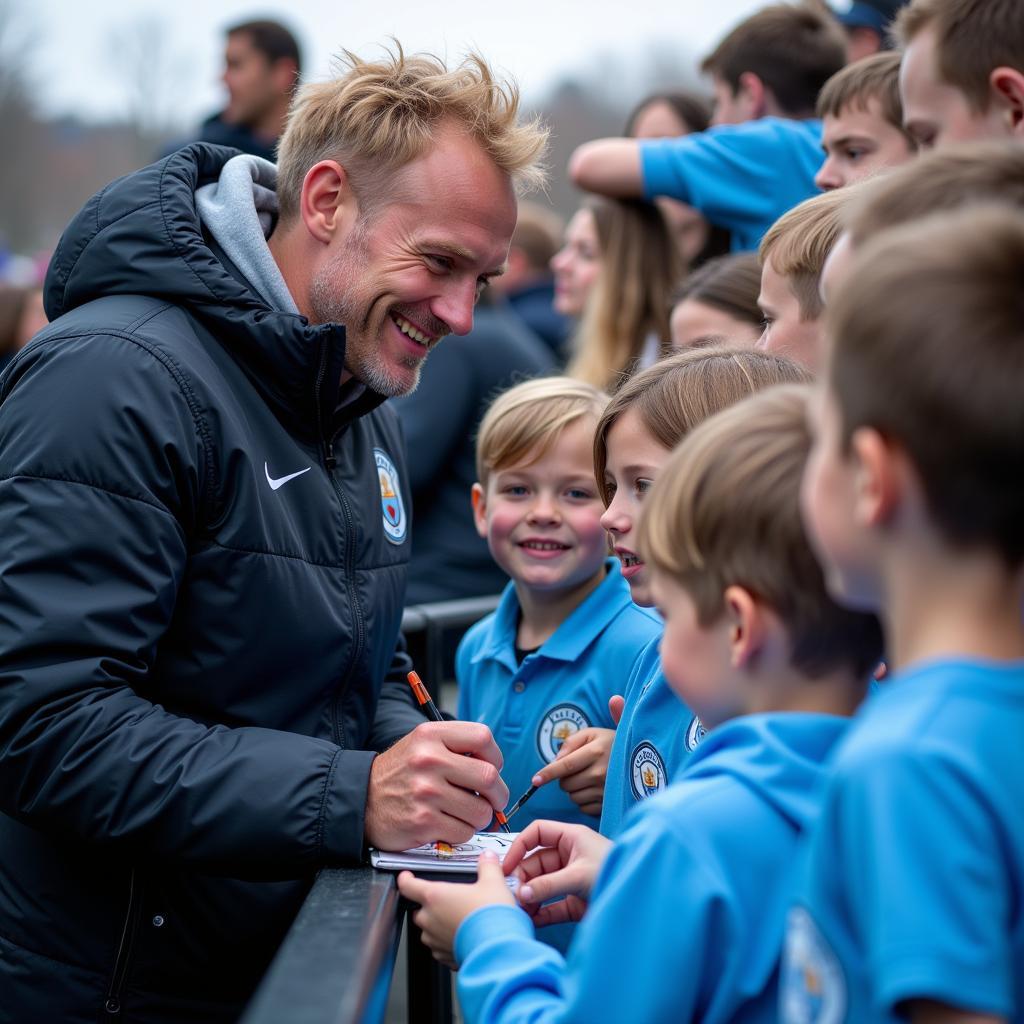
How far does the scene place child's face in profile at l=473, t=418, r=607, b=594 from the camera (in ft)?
10.0

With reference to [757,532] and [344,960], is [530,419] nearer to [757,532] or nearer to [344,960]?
[757,532]

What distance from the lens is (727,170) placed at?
4000mm

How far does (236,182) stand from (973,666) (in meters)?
1.97

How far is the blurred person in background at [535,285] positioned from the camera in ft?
23.9

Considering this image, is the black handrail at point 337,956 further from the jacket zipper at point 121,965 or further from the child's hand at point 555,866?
the jacket zipper at point 121,965

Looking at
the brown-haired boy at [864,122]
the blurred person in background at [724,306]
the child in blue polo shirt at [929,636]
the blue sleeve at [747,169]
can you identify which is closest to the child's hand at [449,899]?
the child in blue polo shirt at [929,636]

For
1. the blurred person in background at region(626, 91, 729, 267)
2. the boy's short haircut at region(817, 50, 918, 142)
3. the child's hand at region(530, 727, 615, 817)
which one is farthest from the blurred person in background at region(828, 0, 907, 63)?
the child's hand at region(530, 727, 615, 817)

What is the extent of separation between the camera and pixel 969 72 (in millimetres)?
2637

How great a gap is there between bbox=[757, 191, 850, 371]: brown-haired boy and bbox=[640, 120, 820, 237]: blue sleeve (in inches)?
54.9

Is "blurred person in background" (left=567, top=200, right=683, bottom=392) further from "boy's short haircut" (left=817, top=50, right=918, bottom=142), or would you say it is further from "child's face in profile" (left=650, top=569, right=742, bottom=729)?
"child's face in profile" (left=650, top=569, right=742, bottom=729)

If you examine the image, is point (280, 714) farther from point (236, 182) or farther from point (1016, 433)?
point (1016, 433)

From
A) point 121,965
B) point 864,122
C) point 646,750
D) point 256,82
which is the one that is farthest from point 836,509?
point 256,82

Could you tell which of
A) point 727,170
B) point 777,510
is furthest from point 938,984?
point 727,170

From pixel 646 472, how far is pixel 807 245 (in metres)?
0.54
